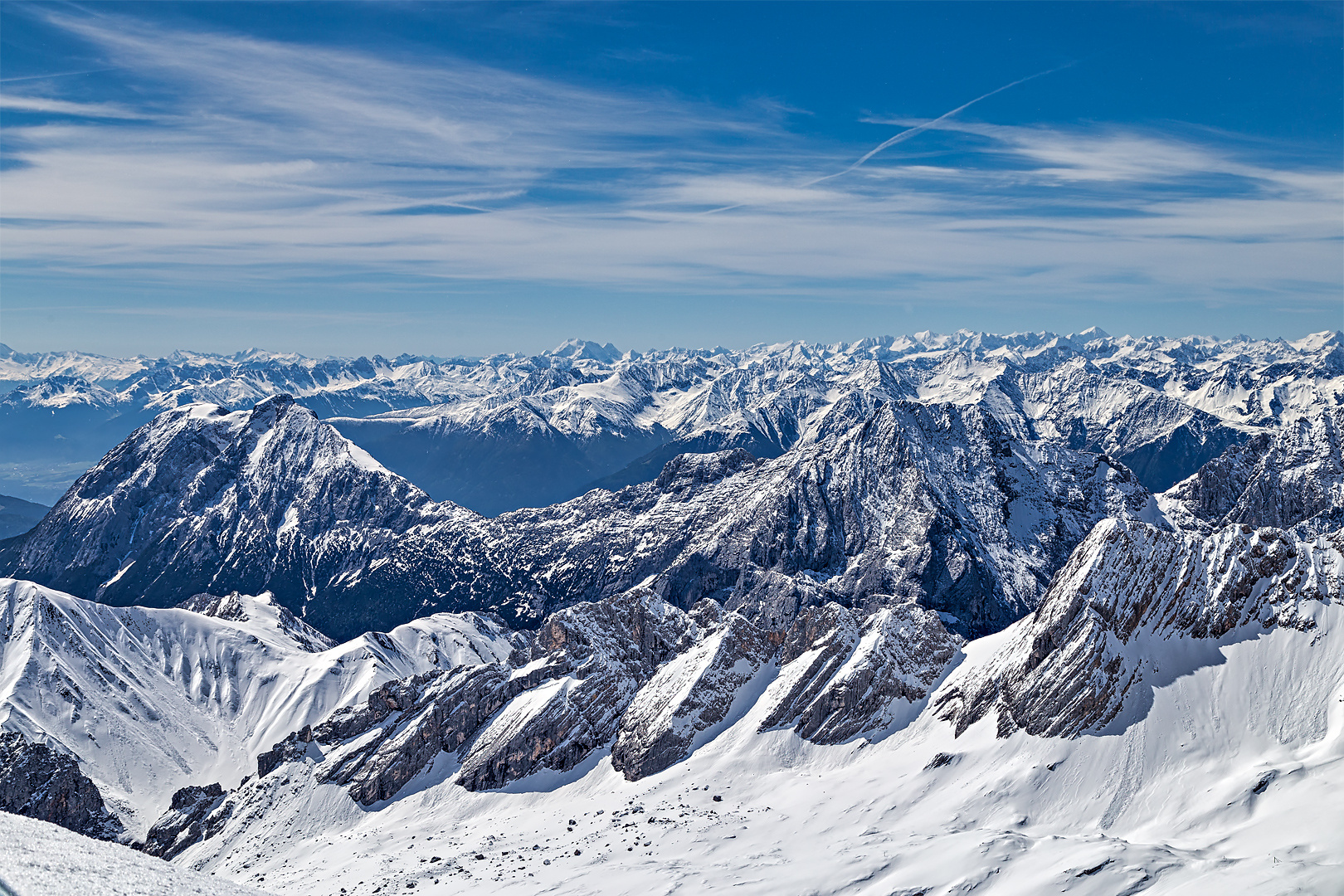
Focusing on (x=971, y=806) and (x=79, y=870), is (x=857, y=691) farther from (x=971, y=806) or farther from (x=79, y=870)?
(x=79, y=870)

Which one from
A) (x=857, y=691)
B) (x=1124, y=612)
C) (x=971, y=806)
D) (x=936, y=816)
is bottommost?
(x=936, y=816)

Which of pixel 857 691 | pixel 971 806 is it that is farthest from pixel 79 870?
pixel 857 691

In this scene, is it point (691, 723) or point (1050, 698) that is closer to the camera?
point (1050, 698)

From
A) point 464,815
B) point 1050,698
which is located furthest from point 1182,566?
point 464,815

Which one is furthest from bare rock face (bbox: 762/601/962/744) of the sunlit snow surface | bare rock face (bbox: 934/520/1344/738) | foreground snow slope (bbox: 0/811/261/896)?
foreground snow slope (bbox: 0/811/261/896)

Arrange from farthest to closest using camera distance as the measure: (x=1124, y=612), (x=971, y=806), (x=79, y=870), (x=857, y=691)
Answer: (x=857, y=691), (x=1124, y=612), (x=971, y=806), (x=79, y=870)

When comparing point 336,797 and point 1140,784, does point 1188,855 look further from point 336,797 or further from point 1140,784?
point 336,797
